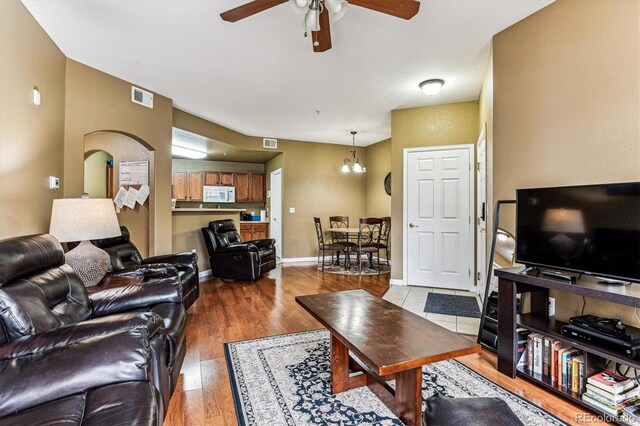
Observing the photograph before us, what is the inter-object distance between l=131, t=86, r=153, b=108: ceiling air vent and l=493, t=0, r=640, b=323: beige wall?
3910 mm

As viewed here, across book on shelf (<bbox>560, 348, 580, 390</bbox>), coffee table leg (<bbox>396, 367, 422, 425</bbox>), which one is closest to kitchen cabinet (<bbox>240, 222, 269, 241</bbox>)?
coffee table leg (<bbox>396, 367, 422, 425</bbox>)

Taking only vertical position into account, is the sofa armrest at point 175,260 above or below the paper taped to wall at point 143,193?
below

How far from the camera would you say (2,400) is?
3.50 feet

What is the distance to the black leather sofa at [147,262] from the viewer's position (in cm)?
318

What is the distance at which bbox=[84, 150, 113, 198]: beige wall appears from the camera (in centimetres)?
558

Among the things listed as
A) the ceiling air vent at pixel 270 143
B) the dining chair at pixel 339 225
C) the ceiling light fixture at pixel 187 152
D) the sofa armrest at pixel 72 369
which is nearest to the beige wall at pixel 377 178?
the dining chair at pixel 339 225

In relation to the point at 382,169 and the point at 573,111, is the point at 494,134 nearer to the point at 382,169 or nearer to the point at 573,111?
the point at 573,111

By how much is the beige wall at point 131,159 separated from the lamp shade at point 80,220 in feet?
5.70

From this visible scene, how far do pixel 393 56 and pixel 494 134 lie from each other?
1.22 metres

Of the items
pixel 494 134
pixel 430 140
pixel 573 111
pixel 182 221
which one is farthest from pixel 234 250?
pixel 573 111

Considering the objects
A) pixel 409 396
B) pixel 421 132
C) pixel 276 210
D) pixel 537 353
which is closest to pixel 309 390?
pixel 409 396

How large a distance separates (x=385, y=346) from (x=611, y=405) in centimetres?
131

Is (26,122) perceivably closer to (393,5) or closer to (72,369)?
(72,369)

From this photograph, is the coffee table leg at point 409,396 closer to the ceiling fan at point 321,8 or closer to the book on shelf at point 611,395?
the book on shelf at point 611,395
